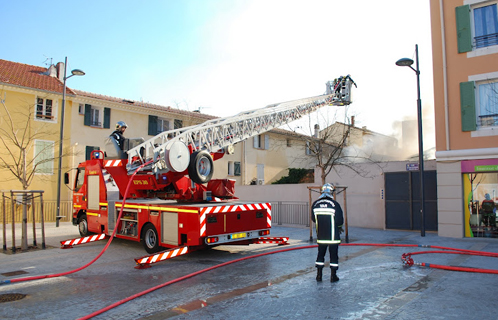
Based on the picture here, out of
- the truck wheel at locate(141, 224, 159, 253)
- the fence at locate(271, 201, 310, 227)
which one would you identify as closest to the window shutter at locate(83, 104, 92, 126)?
the fence at locate(271, 201, 310, 227)

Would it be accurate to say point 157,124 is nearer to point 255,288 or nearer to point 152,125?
point 152,125

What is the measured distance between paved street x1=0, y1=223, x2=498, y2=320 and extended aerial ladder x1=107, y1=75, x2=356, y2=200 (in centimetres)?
209

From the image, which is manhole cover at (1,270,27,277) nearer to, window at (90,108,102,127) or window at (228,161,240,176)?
window at (90,108,102,127)

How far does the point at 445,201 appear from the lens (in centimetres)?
1224

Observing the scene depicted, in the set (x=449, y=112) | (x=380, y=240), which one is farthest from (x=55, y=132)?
(x=449, y=112)

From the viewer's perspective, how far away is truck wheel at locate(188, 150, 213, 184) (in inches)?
364

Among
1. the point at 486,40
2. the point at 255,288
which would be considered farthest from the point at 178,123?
the point at 255,288

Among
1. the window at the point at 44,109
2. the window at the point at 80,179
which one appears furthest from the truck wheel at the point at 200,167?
the window at the point at 44,109

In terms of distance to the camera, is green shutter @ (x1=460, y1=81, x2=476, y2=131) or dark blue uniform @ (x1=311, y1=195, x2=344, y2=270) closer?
dark blue uniform @ (x1=311, y1=195, x2=344, y2=270)

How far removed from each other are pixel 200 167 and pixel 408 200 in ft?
28.4

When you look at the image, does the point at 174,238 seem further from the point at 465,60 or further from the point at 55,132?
the point at 55,132

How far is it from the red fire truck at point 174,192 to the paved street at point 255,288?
2.31 ft

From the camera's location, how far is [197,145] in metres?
9.97

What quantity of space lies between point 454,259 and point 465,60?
701 cm
